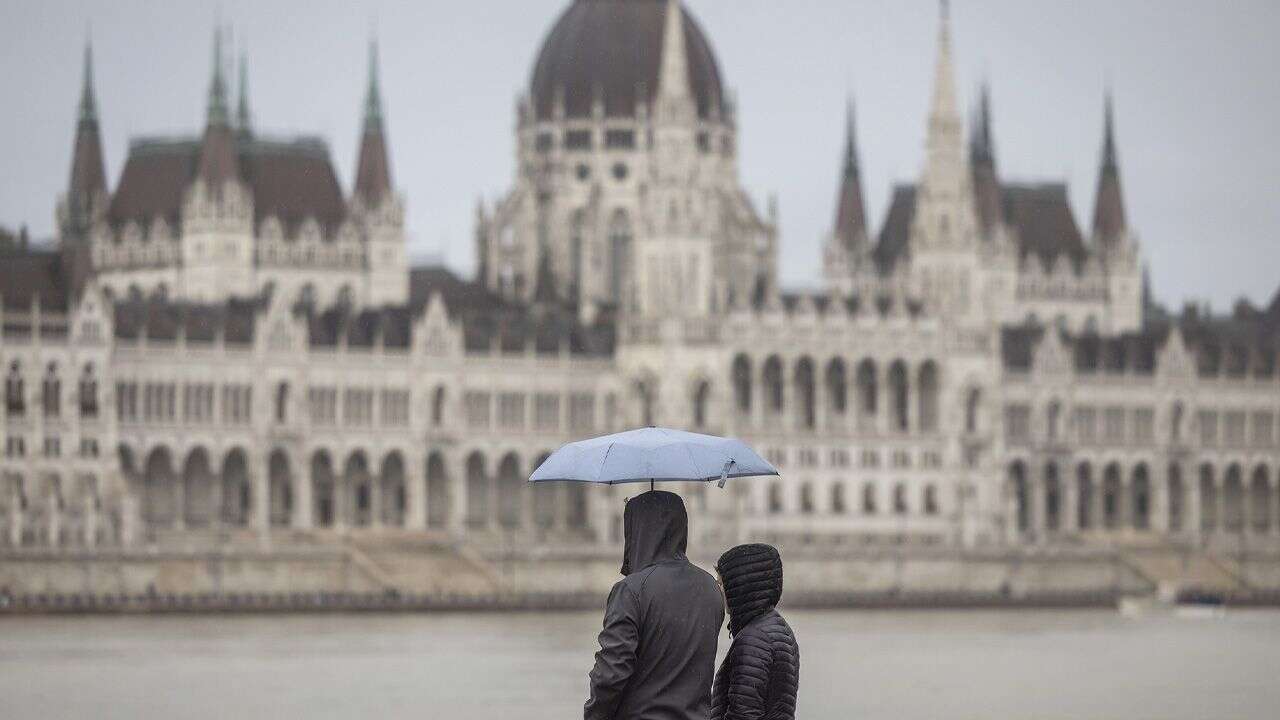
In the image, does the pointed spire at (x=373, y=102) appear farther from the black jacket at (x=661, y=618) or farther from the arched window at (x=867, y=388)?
the black jacket at (x=661, y=618)

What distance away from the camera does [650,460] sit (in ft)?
71.1

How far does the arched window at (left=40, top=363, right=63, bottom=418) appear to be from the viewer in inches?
4833

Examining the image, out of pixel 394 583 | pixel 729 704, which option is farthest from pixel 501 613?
pixel 729 704

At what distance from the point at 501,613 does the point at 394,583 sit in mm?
4714

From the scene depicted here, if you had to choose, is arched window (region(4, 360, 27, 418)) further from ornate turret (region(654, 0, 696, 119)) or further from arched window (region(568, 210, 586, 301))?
arched window (region(568, 210, 586, 301))

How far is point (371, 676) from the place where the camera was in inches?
3174

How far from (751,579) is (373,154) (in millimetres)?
123372

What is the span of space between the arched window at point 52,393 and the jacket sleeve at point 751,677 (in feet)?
344

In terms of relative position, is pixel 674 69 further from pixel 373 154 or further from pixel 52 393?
pixel 52 393

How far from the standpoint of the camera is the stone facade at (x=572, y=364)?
126125 mm

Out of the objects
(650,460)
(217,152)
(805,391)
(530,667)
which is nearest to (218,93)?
(217,152)

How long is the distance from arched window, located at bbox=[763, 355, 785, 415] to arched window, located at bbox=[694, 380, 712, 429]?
352 cm

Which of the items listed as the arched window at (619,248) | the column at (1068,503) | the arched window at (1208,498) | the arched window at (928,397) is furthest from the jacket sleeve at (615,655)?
the arched window at (619,248)

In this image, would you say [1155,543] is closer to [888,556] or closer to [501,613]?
[888,556]
